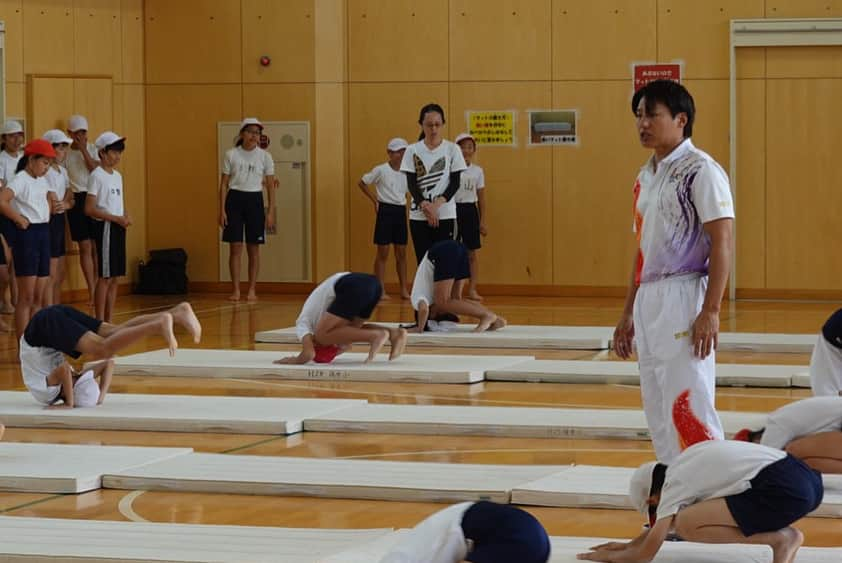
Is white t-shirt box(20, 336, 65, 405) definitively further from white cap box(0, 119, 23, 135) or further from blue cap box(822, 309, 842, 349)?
white cap box(0, 119, 23, 135)

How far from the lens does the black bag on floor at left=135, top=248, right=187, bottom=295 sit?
1752 centimetres

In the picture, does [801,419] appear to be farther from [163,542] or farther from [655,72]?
[655,72]

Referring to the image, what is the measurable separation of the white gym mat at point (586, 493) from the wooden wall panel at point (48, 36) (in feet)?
36.2

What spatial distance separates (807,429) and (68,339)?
4236 millimetres

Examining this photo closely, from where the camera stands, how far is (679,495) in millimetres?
4762

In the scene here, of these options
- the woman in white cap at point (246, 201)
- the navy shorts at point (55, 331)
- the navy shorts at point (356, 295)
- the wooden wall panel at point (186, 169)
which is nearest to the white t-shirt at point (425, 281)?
the navy shorts at point (356, 295)

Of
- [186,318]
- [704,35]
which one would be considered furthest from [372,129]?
[186,318]

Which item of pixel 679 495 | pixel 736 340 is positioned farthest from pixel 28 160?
pixel 679 495

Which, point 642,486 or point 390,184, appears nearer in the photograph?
point 642,486

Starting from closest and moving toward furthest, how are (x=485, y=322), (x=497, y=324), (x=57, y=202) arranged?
(x=485, y=322) → (x=497, y=324) → (x=57, y=202)

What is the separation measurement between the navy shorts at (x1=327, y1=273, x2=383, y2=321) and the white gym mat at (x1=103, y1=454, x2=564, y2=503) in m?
3.03

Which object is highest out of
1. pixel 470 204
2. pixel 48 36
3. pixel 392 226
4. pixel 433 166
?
pixel 48 36

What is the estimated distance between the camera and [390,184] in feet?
54.2

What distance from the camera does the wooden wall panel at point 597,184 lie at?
1688cm
